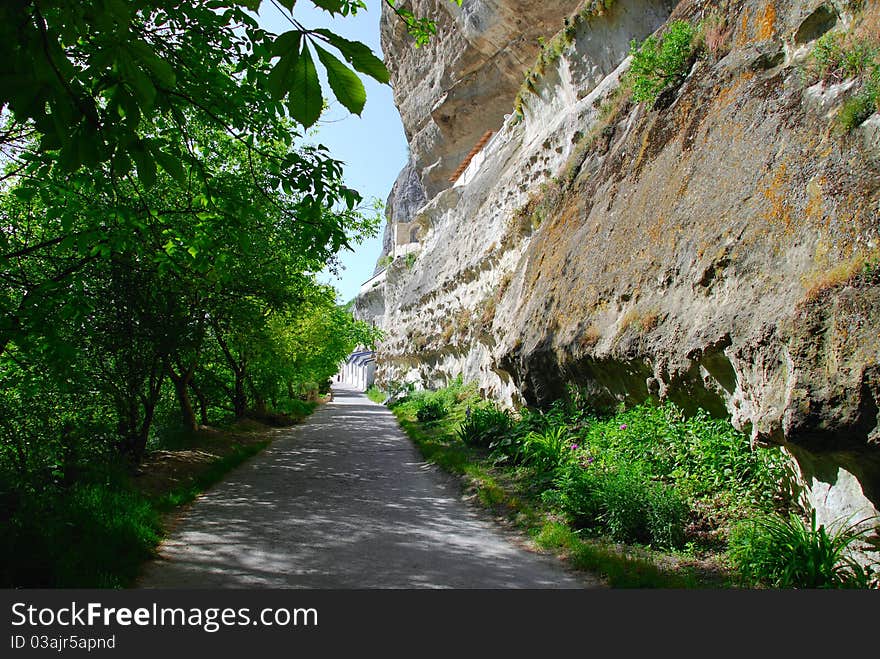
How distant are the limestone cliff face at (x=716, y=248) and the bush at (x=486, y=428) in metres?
0.74

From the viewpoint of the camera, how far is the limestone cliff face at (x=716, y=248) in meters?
4.10

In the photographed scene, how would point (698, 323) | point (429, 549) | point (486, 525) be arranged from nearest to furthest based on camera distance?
point (429, 549) < point (698, 323) < point (486, 525)

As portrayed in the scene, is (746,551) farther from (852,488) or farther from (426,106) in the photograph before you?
(426,106)

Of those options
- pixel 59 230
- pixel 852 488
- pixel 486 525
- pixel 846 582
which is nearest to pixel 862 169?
pixel 852 488

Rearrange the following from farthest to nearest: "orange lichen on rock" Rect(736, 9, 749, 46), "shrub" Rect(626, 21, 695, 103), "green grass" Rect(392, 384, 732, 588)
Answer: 1. "shrub" Rect(626, 21, 695, 103)
2. "orange lichen on rock" Rect(736, 9, 749, 46)
3. "green grass" Rect(392, 384, 732, 588)

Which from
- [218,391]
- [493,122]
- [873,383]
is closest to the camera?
[873,383]

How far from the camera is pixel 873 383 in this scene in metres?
3.70

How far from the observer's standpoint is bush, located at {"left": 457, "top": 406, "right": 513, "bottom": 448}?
424 inches

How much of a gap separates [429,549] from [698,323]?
3527mm

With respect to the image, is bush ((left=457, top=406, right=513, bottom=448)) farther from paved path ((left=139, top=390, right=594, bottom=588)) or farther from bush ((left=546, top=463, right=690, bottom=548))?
bush ((left=546, top=463, right=690, bottom=548))

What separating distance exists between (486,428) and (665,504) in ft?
21.1

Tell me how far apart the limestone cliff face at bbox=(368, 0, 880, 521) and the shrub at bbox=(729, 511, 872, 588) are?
0.32 metres

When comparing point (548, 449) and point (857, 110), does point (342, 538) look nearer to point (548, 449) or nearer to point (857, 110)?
point (548, 449)

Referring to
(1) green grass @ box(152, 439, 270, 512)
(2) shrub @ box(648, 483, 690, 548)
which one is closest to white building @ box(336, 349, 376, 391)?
(1) green grass @ box(152, 439, 270, 512)
